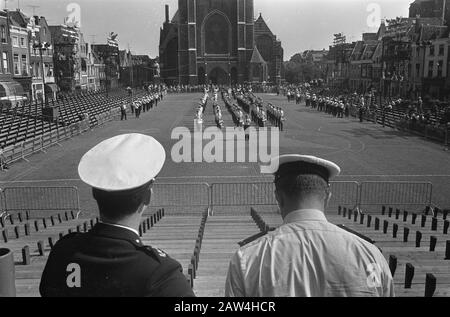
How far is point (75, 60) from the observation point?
213ft

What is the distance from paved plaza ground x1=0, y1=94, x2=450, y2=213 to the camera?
680 inches

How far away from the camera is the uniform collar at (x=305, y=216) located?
88.8 inches

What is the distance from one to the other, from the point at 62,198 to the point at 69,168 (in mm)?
5506

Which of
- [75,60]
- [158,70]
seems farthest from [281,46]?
[75,60]

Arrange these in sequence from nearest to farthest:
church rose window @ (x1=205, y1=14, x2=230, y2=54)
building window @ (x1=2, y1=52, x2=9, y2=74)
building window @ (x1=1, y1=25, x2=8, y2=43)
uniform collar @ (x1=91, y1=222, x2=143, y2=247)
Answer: uniform collar @ (x1=91, y1=222, x2=143, y2=247), building window @ (x1=1, y1=25, x2=8, y2=43), building window @ (x1=2, y1=52, x2=9, y2=74), church rose window @ (x1=205, y1=14, x2=230, y2=54)

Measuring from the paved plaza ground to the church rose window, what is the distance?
66.8 m

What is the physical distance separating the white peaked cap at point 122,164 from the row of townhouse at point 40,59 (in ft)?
122

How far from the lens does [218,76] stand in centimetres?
9844

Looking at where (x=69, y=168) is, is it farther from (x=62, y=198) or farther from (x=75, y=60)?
(x=75, y=60)

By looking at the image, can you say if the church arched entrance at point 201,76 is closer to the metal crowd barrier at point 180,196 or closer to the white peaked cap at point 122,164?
the metal crowd barrier at point 180,196

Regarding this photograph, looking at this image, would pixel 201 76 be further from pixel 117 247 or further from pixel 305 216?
pixel 117 247

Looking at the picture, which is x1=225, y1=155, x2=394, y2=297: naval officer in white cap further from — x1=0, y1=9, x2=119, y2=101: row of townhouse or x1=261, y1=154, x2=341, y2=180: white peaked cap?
x1=0, y1=9, x2=119, y2=101: row of townhouse

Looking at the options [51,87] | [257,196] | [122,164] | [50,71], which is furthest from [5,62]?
[122,164]

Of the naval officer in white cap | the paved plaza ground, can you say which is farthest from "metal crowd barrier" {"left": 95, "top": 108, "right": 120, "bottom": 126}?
the naval officer in white cap
